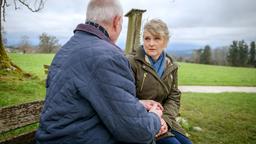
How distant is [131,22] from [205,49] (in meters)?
70.1

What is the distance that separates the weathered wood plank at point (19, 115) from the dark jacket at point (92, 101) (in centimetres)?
76

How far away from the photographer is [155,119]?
7.89 ft

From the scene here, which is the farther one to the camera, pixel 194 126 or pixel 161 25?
pixel 194 126

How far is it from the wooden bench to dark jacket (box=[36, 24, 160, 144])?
764mm

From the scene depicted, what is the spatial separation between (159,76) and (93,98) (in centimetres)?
144

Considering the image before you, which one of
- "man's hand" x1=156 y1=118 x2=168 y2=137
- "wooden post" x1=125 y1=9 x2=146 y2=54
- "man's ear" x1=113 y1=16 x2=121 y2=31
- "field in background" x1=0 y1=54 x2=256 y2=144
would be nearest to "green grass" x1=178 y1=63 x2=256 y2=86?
"field in background" x1=0 y1=54 x2=256 y2=144

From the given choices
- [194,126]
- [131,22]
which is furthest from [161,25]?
[194,126]

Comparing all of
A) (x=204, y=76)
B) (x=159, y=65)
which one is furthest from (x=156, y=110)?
(x=204, y=76)

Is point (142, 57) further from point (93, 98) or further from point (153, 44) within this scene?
point (93, 98)

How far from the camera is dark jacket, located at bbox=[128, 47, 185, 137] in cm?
327

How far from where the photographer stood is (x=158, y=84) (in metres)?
3.28

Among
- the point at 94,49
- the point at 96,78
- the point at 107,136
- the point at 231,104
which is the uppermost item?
the point at 94,49

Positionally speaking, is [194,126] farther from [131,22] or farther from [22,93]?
[22,93]

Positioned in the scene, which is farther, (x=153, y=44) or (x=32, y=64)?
(x=32, y=64)
